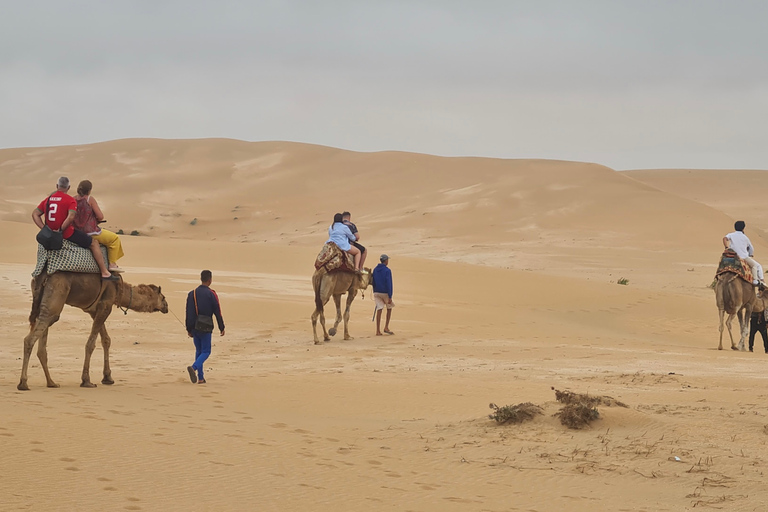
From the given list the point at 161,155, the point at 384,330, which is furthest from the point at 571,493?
the point at 161,155

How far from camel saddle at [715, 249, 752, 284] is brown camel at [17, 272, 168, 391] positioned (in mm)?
13345

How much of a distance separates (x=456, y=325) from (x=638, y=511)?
15.2m

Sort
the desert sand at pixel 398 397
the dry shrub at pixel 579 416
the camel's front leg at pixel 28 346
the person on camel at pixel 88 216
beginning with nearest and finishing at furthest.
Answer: the desert sand at pixel 398 397, the dry shrub at pixel 579 416, the camel's front leg at pixel 28 346, the person on camel at pixel 88 216

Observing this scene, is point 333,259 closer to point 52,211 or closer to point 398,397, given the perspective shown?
point 398,397

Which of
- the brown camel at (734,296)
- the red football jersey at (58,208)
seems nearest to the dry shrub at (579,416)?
the red football jersey at (58,208)

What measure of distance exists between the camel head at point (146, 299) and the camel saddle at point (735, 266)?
12.7m

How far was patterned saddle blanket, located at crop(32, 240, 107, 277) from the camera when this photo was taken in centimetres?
1123

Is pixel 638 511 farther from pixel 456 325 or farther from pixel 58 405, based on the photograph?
pixel 456 325

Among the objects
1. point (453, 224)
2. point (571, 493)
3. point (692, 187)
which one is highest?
point (692, 187)

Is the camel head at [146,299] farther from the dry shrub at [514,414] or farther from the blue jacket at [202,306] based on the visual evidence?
the dry shrub at [514,414]

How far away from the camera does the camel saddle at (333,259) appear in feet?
60.5

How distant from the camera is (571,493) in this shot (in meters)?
7.27

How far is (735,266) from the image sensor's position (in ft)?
64.2

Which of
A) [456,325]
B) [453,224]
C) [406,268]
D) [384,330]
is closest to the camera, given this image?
[384,330]
